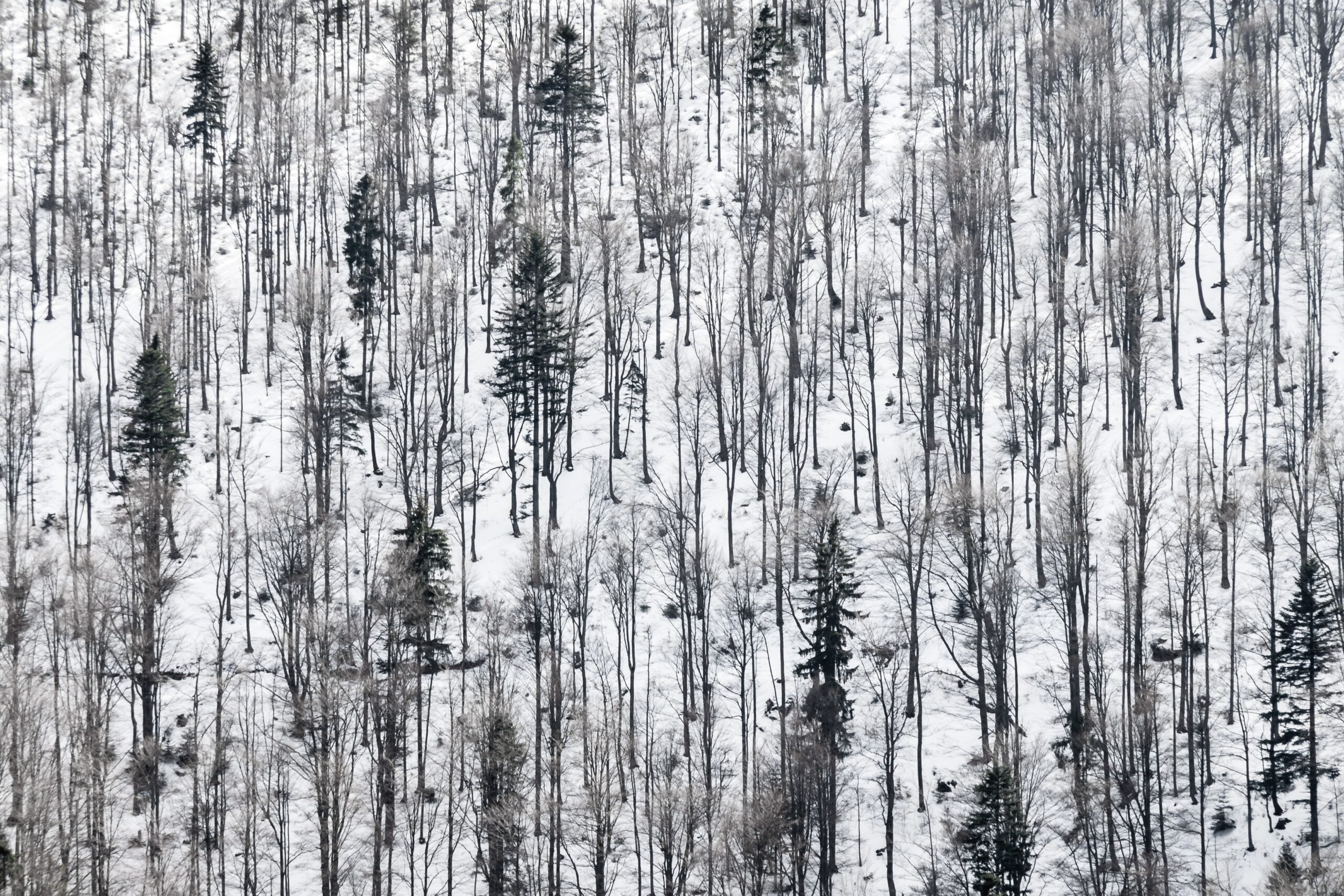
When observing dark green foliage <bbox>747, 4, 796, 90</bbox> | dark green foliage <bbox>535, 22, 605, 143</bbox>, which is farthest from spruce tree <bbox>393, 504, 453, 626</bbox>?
dark green foliage <bbox>747, 4, 796, 90</bbox>

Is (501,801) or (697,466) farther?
(697,466)

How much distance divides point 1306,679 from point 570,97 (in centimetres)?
5454

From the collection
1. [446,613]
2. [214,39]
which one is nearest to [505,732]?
[446,613]

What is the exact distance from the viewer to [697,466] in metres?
45.7

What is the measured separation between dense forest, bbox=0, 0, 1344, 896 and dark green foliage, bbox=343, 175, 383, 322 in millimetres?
408

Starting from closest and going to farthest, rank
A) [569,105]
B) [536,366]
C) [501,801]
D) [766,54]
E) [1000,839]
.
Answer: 1. [1000,839]
2. [501,801]
3. [536,366]
4. [569,105]
5. [766,54]

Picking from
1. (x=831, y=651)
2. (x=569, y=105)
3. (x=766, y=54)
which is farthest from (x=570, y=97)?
(x=831, y=651)

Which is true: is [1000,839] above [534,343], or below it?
below

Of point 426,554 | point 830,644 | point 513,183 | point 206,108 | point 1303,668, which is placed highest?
point 206,108

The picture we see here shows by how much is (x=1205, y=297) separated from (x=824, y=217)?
1896 centimetres

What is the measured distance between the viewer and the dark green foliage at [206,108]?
239ft

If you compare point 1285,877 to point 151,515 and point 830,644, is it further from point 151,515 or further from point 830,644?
point 151,515

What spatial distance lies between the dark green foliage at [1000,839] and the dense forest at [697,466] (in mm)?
146

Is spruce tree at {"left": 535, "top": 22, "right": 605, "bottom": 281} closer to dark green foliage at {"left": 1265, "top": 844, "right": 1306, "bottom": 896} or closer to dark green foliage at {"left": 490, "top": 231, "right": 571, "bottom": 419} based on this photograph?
dark green foliage at {"left": 490, "top": 231, "right": 571, "bottom": 419}
